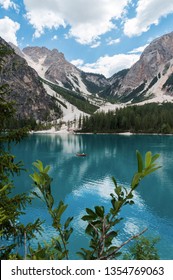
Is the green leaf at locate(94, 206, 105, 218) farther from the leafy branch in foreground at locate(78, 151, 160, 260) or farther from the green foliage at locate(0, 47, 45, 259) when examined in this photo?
the green foliage at locate(0, 47, 45, 259)

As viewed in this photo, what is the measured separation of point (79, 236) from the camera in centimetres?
2594

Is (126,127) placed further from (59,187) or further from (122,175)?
(59,187)

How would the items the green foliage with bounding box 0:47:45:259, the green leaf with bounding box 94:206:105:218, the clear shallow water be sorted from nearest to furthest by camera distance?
the green leaf with bounding box 94:206:105:218 → the green foliage with bounding box 0:47:45:259 → the clear shallow water

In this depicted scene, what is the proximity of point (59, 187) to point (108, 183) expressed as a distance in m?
9.84

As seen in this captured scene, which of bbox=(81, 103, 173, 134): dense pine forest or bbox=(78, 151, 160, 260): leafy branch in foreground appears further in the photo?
bbox=(81, 103, 173, 134): dense pine forest

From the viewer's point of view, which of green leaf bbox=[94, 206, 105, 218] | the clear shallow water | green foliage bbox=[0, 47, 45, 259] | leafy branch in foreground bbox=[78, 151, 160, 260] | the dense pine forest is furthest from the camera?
the dense pine forest

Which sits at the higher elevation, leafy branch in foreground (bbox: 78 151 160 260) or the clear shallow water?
leafy branch in foreground (bbox: 78 151 160 260)

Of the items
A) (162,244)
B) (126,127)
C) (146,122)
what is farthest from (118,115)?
(162,244)

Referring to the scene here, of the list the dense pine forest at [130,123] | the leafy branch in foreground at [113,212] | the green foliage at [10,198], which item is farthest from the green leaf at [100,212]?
the dense pine forest at [130,123]

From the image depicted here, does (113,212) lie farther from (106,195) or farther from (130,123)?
(130,123)

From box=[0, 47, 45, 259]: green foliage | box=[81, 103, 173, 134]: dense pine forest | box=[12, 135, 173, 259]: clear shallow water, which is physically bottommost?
box=[12, 135, 173, 259]: clear shallow water

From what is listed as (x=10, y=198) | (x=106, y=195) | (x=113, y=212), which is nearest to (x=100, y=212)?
(x=113, y=212)

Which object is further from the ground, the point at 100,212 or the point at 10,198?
the point at 100,212

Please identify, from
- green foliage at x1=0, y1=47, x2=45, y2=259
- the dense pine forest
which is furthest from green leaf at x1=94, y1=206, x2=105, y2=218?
the dense pine forest
